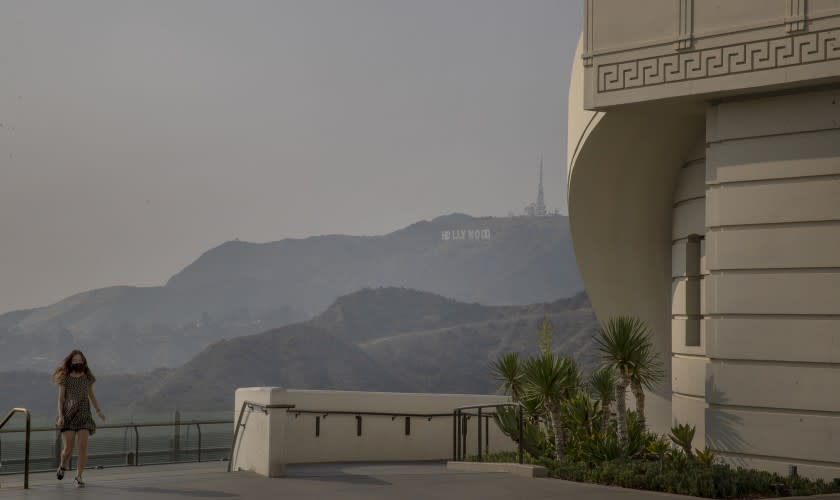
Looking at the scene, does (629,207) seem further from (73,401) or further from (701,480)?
(73,401)

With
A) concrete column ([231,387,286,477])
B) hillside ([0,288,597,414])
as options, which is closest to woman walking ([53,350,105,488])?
concrete column ([231,387,286,477])

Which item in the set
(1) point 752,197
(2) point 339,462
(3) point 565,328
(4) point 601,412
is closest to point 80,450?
(2) point 339,462

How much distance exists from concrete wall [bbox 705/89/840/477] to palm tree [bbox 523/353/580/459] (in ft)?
6.41

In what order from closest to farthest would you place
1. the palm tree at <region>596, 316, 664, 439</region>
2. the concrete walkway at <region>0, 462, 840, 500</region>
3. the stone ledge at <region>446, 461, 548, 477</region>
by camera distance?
the concrete walkway at <region>0, 462, 840, 500</region>, the stone ledge at <region>446, 461, 548, 477</region>, the palm tree at <region>596, 316, 664, 439</region>

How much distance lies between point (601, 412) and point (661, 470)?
117 inches

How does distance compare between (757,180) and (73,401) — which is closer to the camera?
(73,401)

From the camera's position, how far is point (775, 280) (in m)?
12.7

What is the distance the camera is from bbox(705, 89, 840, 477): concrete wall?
1230cm

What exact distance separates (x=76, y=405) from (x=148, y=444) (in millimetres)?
8468

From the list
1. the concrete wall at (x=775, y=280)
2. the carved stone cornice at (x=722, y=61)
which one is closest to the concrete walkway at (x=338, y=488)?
the concrete wall at (x=775, y=280)

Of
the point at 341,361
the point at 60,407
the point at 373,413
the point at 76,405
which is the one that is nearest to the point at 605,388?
the point at 373,413

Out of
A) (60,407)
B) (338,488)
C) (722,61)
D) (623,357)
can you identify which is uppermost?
(722,61)

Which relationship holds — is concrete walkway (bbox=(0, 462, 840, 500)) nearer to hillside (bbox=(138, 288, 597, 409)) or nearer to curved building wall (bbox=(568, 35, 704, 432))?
curved building wall (bbox=(568, 35, 704, 432))

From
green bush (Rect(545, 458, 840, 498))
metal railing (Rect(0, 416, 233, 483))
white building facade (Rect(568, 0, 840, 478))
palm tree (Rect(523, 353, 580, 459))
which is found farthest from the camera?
metal railing (Rect(0, 416, 233, 483))
